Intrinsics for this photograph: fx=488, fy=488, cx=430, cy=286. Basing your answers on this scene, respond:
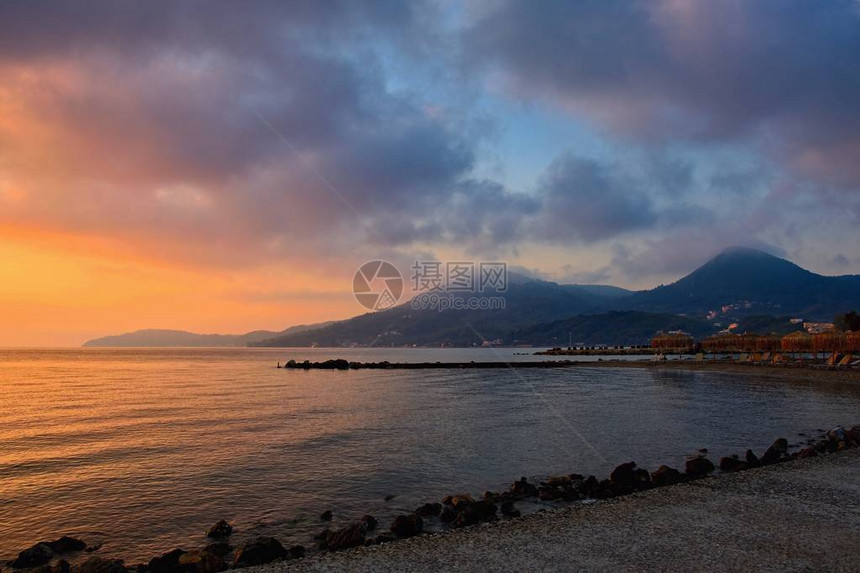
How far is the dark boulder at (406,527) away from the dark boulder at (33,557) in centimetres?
768

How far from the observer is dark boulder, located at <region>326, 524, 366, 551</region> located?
10719 millimetres

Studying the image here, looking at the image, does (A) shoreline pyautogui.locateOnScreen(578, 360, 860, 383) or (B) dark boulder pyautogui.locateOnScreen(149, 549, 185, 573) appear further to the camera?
(A) shoreline pyautogui.locateOnScreen(578, 360, 860, 383)

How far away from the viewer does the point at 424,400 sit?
41.9 m

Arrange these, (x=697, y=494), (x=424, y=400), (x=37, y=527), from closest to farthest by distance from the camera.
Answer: (x=697, y=494), (x=37, y=527), (x=424, y=400)

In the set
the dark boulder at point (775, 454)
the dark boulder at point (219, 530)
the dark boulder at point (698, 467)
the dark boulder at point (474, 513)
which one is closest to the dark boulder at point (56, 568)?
the dark boulder at point (219, 530)

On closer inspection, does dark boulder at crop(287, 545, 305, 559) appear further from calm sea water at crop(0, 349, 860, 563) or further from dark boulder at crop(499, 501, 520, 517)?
dark boulder at crop(499, 501, 520, 517)

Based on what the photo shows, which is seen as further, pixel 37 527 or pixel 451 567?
pixel 37 527

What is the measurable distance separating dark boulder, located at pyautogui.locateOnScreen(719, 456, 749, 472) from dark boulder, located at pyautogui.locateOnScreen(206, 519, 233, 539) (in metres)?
15.9

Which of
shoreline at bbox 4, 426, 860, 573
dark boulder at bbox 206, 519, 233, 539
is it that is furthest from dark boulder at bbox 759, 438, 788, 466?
dark boulder at bbox 206, 519, 233, 539

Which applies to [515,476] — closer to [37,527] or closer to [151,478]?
[151,478]

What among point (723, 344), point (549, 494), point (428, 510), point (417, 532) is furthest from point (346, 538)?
point (723, 344)

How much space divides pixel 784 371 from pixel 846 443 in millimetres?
55947

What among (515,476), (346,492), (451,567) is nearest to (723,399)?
(515,476)

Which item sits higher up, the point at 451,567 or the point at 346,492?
the point at 451,567
